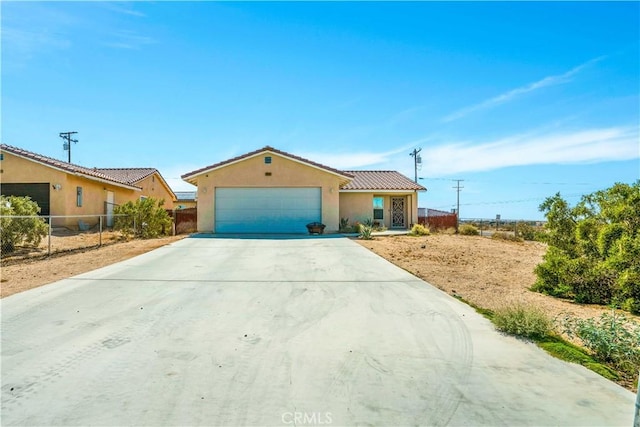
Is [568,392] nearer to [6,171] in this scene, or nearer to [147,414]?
[147,414]

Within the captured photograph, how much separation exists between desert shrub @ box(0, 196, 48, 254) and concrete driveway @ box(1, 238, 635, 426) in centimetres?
632

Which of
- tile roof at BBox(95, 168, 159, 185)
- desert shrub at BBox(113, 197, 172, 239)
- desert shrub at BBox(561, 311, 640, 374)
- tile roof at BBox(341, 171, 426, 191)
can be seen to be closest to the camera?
desert shrub at BBox(561, 311, 640, 374)

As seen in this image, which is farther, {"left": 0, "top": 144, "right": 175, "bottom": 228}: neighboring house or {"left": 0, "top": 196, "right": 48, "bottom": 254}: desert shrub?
{"left": 0, "top": 144, "right": 175, "bottom": 228}: neighboring house

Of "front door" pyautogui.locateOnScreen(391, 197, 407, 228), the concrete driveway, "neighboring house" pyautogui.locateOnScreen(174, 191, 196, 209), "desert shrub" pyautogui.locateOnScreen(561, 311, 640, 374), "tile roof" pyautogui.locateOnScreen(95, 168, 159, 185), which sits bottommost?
the concrete driveway

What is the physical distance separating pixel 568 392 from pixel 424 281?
4.81 m

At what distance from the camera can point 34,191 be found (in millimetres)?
19391

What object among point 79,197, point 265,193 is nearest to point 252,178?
point 265,193

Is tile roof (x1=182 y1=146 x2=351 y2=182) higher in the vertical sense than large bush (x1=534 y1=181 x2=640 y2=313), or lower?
higher

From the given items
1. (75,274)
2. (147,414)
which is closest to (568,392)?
(147,414)

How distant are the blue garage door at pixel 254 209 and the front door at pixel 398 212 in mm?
8199

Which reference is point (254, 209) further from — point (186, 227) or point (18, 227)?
point (18, 227)

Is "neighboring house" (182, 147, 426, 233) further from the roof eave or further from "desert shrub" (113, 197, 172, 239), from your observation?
"desert shrub" (113, 197, 172, 239)

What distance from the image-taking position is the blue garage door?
1945 cm

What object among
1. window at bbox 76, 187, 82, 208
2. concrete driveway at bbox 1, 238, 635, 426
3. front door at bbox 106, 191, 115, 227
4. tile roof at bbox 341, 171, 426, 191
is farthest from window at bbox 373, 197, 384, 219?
window at bbox 76, 187, 82, 208
